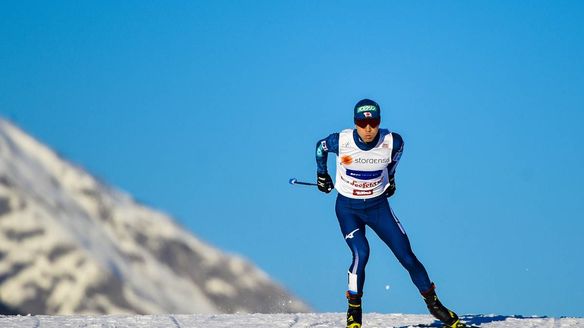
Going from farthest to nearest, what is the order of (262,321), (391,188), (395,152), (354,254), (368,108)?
(262,321) < (391,188) < (395,152) < (354,254) < (368,108)

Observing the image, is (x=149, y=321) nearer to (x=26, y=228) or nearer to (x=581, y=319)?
(x=581, y=319)

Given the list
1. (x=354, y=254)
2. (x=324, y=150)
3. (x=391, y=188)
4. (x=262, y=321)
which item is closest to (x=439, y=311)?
(x=354, y=254)

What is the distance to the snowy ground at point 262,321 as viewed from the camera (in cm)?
1351

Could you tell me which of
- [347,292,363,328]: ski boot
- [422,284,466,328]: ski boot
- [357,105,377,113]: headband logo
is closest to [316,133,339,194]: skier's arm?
[357,105,377,113]: headband logo

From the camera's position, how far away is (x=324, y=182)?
12.1 metres

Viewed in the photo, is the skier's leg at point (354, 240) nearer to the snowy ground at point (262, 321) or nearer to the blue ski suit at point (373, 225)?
the blue ski suit at point (373, 225)

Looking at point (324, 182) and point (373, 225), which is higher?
point (324, 182)

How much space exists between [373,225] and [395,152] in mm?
816

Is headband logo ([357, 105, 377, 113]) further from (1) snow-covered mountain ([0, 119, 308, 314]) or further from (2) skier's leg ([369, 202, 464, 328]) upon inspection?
(1) snow-covered mountain ([0, 119, 308, 314])

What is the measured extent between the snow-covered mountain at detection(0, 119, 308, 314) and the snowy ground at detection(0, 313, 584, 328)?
76384mm

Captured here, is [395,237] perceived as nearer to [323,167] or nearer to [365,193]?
[365,193]

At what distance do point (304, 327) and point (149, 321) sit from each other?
2.02 meters

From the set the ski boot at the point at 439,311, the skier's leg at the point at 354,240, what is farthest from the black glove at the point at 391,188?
the ski boot at the point at 439,311

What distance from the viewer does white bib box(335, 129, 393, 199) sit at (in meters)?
11.8
